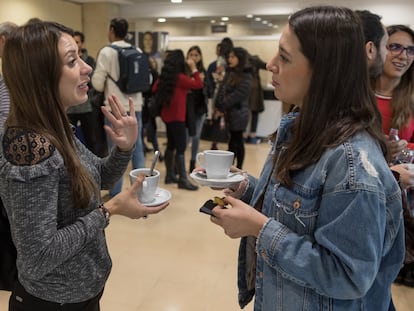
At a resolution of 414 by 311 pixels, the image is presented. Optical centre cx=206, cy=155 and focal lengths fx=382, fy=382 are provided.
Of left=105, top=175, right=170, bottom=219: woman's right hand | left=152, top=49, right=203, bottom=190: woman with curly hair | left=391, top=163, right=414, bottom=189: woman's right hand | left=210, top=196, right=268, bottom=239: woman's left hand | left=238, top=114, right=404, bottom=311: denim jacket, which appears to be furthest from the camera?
left=152, top=49, right=203, bottom=190: woman with curly hair

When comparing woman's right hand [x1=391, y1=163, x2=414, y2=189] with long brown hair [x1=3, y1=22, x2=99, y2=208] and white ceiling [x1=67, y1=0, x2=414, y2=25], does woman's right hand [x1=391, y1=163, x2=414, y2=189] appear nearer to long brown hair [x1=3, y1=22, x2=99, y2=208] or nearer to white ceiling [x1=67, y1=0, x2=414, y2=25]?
long brown hair [x1=3, y1=22, x2=99, y2=208]

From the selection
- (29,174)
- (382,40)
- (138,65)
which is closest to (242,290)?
(29,174)

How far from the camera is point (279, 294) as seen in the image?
0.97 meters

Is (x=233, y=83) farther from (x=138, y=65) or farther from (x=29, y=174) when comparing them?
(x=29, y=174)

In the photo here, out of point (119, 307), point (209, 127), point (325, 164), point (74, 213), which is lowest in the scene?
point (119, 307)

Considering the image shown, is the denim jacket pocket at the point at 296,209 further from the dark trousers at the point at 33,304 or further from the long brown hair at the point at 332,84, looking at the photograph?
the dark trousers at the point at 33,304

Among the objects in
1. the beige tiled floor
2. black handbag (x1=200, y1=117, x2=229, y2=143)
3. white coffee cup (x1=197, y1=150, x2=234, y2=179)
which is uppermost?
white coffee cup (x1=197, y1=150, x2=234, y2=179)

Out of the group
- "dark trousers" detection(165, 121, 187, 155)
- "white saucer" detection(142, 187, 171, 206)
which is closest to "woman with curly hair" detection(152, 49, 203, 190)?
"dark trousers" detection(165, 121, 187, 155)

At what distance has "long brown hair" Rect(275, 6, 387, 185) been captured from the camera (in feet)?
2.81

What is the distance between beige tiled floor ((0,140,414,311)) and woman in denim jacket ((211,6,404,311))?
143cm

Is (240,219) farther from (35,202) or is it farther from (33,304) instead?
(33,304)

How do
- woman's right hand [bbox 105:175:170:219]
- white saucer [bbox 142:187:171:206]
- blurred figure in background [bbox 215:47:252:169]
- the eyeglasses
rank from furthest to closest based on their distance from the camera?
1. blurred figure in background [bbox 215:47:252:169]
2. the eyeglasses
3. white saucer [bbox 142:187:171:206]
4. woman's right hand [bbox 105:175:170:219]

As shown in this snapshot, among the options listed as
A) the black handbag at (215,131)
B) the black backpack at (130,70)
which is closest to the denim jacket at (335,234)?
the black backpack at (130,70)

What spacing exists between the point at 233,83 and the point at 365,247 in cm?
365
